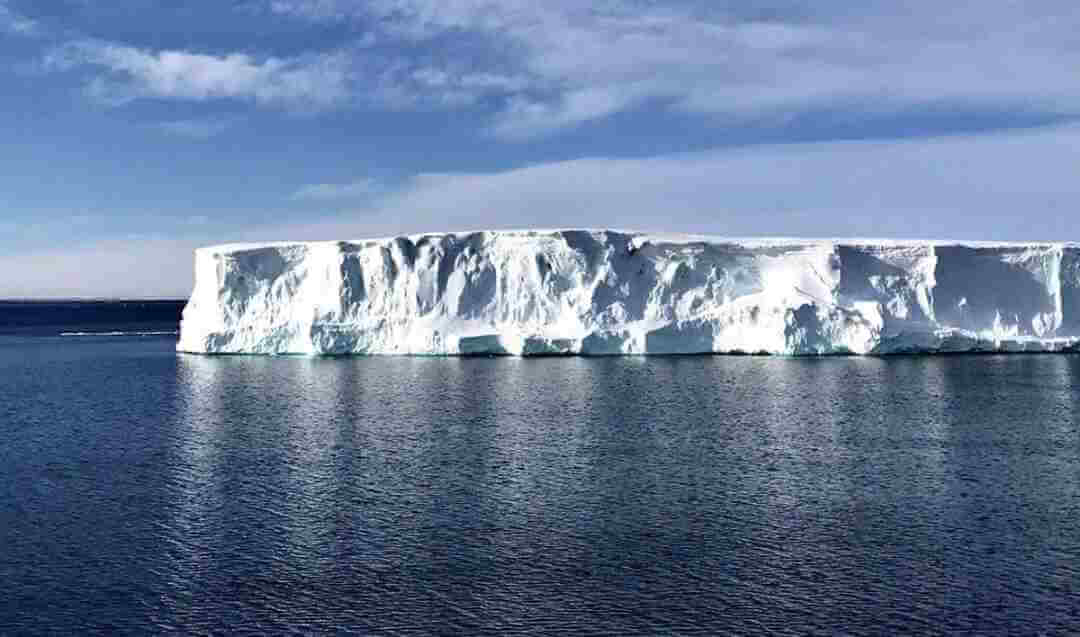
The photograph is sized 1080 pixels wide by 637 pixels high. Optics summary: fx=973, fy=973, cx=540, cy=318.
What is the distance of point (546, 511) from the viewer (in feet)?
45.3

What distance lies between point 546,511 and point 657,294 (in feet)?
81.3

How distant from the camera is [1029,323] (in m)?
38.0

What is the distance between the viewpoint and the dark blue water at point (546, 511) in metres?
10.0

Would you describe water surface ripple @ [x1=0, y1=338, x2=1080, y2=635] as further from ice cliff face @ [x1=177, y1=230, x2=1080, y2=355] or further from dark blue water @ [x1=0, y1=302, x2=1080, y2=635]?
ice cliff face @ [x1=177, y1=230, x2=1080, y2=355]

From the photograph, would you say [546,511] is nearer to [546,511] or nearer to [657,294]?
[546,511]

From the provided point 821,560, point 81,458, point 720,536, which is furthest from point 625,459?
point 81,458

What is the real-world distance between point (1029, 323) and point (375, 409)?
2728 centimetres

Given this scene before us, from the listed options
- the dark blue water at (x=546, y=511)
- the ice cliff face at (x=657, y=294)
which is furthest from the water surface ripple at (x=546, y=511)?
the ice cliff face at (x=657, y=294)

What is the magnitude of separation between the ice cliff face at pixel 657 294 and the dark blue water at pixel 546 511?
10552 mm

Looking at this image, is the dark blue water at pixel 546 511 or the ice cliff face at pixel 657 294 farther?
the ice cliff face at pixel 657 294

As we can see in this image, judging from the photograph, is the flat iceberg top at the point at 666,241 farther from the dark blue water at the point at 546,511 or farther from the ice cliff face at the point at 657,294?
the dark blue water at the point at 546,511

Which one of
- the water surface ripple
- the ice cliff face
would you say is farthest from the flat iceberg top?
the water surface ripple

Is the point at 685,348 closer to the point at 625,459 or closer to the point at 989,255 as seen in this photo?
the point at 989,255

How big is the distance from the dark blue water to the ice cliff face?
10.6m
